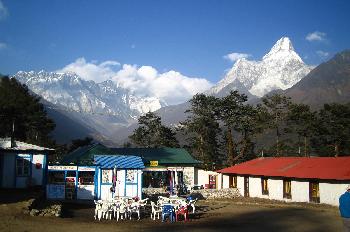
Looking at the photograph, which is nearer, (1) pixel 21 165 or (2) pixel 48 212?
(2) pixel 48 212

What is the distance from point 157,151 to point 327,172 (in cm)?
2191

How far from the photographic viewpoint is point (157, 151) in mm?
47094

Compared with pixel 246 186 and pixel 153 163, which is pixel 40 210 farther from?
pixel 153 163

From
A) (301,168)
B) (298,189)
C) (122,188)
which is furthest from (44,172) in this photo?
(301,168)

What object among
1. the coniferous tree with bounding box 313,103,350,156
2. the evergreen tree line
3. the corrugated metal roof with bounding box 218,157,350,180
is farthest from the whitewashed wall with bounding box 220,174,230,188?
the coniferous tree with bounding box 313,103,350,156

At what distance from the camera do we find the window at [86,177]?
26.4 metres

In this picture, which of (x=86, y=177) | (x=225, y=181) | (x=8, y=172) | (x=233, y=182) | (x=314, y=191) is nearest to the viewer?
(x=8, y=172)

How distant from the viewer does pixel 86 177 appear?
26.8 meters

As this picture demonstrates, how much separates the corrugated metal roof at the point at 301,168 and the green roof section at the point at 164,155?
701 centimetres

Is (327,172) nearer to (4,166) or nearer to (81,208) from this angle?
(81,208)

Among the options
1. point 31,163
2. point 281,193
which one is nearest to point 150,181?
point 281,193

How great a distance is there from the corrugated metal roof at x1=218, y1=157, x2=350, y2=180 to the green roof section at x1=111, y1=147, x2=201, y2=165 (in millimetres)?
7009

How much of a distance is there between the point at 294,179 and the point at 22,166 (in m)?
19.5

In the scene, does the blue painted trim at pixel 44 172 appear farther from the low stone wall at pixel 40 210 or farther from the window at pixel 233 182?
the window at pixel 233 182
